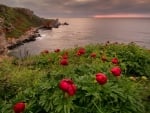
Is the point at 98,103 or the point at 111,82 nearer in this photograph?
the point at 98,103

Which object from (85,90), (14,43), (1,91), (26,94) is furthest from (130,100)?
(14,43)

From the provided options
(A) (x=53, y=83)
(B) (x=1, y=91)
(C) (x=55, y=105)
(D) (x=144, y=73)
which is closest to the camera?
(C) (x=55, y=105)

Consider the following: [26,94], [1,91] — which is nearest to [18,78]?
[1,91]

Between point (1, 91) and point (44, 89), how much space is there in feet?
4.82

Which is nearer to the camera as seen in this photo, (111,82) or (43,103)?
(43,103)

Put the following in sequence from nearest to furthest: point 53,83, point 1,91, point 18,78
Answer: point 53,83, point 1,91, point 18,78

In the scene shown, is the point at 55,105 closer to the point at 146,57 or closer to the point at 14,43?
the point at 146,57

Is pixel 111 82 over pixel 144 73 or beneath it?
over

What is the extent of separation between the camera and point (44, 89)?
593 centimetres

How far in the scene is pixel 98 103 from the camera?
5.51 metres

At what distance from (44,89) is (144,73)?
582 centimetres

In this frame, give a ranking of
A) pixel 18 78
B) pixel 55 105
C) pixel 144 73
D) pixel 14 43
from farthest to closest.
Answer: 1. pixel 14 43
2. pixel 144 73
3. pixel 18 78
4. pixel 55 105

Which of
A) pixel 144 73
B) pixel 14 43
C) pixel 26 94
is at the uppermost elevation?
pixel 26 94

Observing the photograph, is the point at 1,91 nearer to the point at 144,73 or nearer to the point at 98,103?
the point at 98,103
